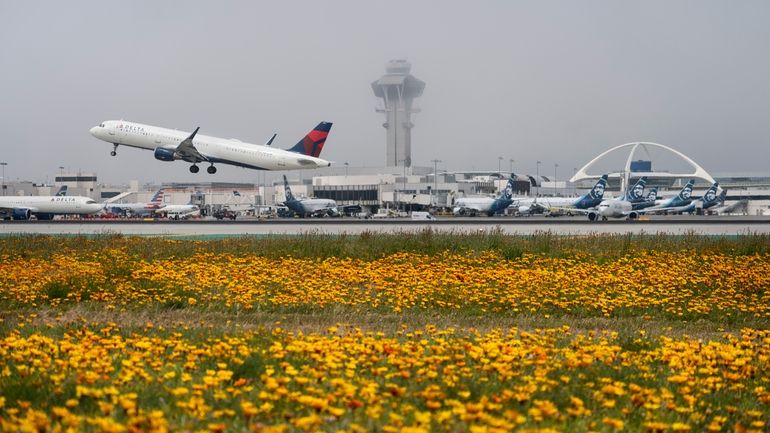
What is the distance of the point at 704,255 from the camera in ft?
94.1

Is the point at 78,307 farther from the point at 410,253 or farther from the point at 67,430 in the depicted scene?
the point at 410,253

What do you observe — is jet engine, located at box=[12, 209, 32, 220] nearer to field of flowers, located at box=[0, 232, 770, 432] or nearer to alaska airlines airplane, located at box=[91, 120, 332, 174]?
alaska airlines airplane, located at box=[91, 120, 332, 174]

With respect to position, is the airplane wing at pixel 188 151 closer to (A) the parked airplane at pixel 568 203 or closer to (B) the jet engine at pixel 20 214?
(B) the jet engine at pixel 20 214

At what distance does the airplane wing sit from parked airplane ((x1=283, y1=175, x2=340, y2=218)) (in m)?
36.5

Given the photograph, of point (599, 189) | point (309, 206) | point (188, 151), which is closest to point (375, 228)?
point (188, 151)

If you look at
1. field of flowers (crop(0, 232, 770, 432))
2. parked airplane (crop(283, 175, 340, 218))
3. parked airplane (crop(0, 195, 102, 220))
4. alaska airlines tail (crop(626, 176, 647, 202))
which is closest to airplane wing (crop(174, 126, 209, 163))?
parked airplane (crop(0, 195, 102, 220))

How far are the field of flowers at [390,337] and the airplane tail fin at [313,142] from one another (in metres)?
57.6

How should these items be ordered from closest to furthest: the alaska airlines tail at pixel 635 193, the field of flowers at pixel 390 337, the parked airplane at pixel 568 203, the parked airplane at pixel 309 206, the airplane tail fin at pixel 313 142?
1. the field of flowers at pixel 390 337
2. the airplane tail fin at pixel 313 142
3. the alaska airlines tail at pixel 635 193
4. the parked airplane at pixel 568 203
5. the parked airplane at pixel 309 206

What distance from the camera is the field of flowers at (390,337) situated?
7.60 metres

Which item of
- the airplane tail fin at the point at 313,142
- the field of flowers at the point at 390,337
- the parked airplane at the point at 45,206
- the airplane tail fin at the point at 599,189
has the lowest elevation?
the field of flowers at the point at 390,337

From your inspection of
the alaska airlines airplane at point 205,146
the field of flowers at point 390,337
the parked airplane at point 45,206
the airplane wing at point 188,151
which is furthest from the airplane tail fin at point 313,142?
the field of flowers at point 390,337

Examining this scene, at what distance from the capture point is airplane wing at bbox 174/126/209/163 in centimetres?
7900

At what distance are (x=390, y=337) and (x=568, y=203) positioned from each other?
387 feet

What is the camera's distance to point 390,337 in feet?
44.7
